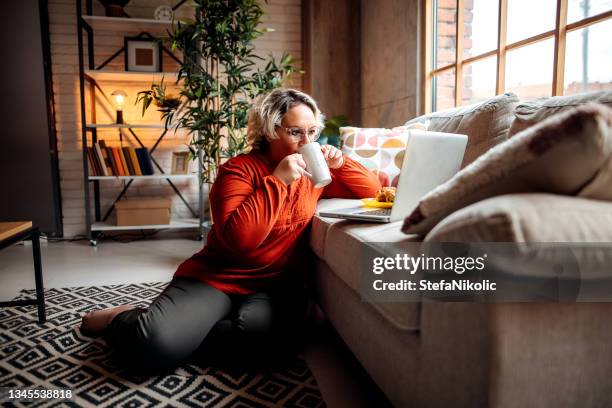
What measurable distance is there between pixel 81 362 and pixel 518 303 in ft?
4.30

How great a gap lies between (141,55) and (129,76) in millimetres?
213

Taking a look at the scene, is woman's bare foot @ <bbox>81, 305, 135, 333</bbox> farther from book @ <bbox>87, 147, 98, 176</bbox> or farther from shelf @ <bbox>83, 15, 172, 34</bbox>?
shelf @ <bbox>83, 15, 172, 34</bbox>

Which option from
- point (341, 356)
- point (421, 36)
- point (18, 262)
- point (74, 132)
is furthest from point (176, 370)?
point (74, 132)

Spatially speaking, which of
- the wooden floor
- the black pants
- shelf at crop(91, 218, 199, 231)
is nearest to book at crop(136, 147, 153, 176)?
shelf at crop(91, 218, 199, 231)

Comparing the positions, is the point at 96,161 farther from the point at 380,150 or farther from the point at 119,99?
the point at 380,150

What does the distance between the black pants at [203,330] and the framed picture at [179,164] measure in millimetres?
2290

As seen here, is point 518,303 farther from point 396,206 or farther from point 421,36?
point 421,36

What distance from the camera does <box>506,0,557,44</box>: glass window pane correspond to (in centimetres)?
194

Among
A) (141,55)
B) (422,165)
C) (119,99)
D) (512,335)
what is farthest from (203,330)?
(141,55)

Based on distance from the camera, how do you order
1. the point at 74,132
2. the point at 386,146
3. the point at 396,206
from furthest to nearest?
the point at 74,132 < the point at 386,146 < the point at 396,206

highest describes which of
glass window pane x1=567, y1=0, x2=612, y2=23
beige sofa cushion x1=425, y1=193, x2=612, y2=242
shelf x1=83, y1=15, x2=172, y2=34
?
shelf x1=83, y1=15, x2=172, y2=34

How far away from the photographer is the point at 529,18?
2.07 m

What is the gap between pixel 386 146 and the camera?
6.77 ft

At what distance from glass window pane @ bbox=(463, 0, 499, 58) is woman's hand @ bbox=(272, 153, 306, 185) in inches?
63.3
